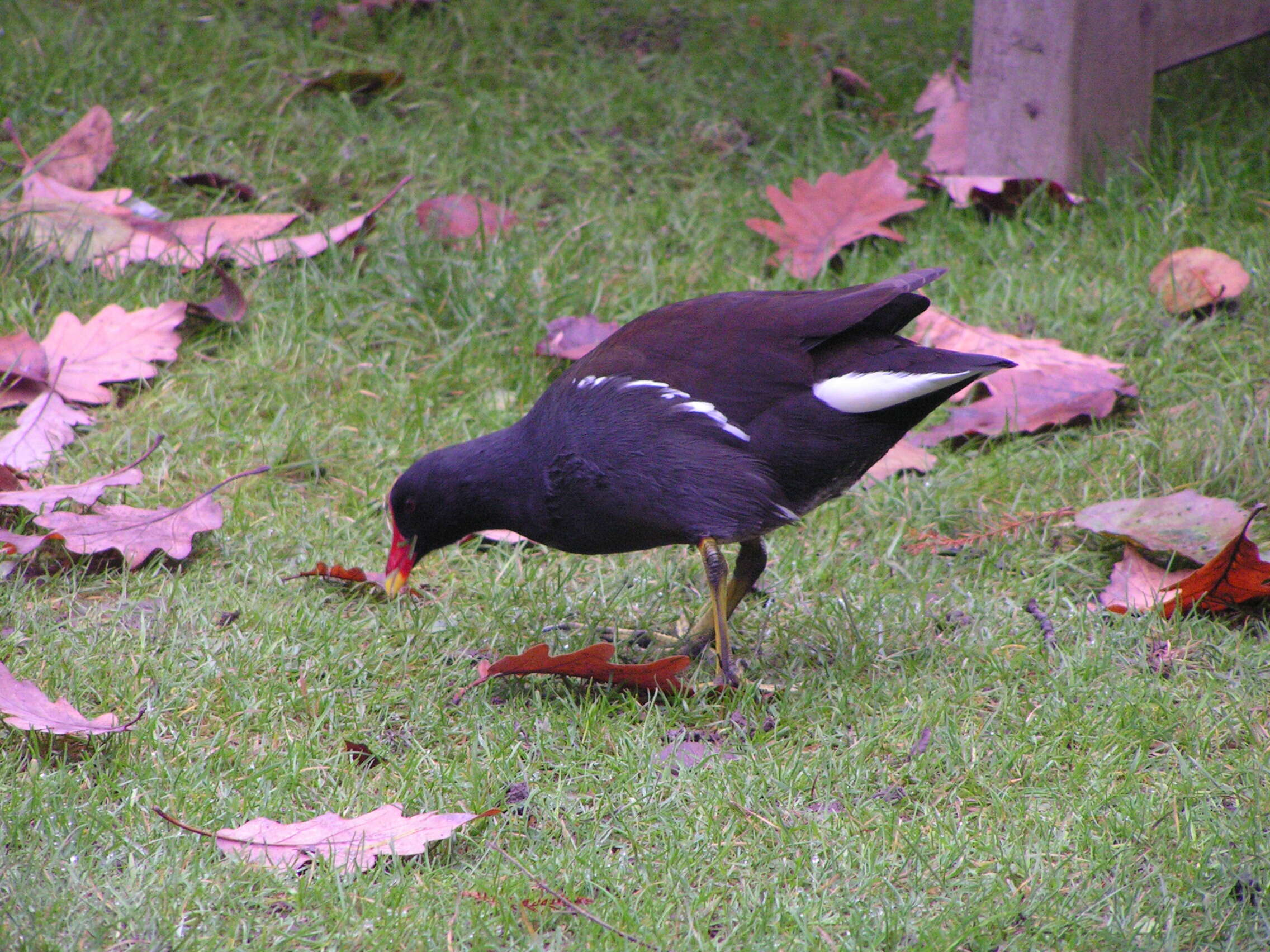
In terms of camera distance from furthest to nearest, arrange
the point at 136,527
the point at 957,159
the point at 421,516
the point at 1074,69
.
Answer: the point at 957,159, the point at 1074,69, the point at 136,527, the point at 421,516

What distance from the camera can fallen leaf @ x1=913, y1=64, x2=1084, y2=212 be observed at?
4867mm

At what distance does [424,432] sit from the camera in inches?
157

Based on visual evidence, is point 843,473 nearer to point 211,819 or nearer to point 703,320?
point 703,320

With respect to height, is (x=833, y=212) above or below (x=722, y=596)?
above

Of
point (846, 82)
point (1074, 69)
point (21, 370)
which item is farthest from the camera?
point (846, 82)

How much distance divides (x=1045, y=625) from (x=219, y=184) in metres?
3.47

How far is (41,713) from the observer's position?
98.3 inches

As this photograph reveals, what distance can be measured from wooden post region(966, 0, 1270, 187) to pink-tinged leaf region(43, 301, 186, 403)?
10.1ft

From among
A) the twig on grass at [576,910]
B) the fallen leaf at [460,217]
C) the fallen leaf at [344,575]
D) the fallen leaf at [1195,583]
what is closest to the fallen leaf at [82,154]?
the fallen leaf at [460,217]

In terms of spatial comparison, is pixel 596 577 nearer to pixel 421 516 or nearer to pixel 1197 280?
pixel 421 516

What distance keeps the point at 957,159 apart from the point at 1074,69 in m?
0.61

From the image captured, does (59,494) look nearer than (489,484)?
No

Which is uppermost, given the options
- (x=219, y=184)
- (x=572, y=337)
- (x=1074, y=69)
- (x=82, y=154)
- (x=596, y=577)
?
(x=1074, y=69)

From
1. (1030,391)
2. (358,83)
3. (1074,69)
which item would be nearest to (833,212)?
(1074,69)
